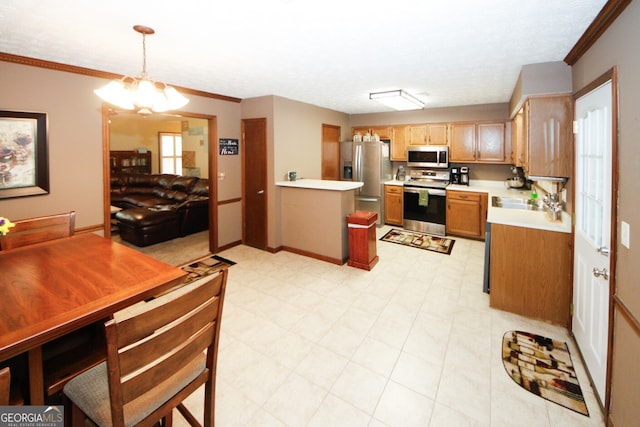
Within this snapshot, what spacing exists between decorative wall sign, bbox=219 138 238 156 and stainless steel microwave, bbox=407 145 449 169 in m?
3.30

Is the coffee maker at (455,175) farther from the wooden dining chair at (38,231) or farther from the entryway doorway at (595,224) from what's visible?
the wooden dining chair at (38,231)

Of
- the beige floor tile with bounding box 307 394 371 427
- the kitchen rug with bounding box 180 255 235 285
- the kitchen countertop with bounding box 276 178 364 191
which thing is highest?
the kitchen countertop with bounding box 276 178 364 191

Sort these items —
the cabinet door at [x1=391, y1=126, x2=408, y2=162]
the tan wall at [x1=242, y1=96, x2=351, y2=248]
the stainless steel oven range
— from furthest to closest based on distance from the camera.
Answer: the cabinet door at [x1=391, y1=126, x2=408, y2=162], the stainless steel oven range, the tan wall at [x1=242, y1=96, x2=351, y2=248]

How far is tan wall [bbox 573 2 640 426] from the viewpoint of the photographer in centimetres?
149

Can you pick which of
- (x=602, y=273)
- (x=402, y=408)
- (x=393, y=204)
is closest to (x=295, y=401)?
(x=402, y=408)

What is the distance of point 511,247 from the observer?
295 centimetres

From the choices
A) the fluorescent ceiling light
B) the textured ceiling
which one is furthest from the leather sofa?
the fluorescent ceiling light

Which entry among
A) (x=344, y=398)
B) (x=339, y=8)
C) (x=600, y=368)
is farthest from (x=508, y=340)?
(x=339, y=8)

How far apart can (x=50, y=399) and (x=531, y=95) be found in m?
4.21

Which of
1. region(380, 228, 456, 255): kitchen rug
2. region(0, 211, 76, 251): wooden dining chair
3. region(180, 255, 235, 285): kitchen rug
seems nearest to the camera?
region(0, 211, 76, 251): wooden dining chair

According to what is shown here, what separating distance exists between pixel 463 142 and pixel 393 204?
66.2 inches

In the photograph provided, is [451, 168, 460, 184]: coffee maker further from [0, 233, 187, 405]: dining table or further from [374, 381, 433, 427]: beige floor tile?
[0, 233, 187, 405]: dining table

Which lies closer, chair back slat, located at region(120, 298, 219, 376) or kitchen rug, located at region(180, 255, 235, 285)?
chair back slat, located at region(120, 298, 219, 376)

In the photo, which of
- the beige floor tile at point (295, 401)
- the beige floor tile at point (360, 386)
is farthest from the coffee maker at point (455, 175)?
the beige floor tile at point (295, 401)
